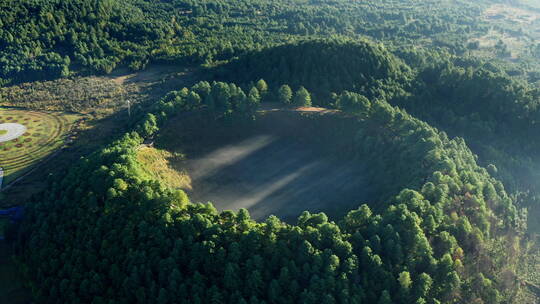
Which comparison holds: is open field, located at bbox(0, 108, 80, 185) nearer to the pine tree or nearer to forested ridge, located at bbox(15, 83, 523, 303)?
forested ridge, located at bbox(15, 83, 523, 303)

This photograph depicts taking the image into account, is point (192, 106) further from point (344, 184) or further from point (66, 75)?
point (66, 75)

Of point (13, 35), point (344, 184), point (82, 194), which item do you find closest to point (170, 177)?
point (82, 194)

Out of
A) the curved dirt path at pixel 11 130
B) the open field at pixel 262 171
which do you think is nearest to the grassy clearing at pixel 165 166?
the open field at pixel 262 171

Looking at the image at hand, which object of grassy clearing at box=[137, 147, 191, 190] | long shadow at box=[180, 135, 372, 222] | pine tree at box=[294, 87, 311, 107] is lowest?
long shadow at box=[180, 135, 372, 222]

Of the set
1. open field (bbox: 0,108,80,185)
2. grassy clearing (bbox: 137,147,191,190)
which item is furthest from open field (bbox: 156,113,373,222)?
open field (bbox: 0,108,80,185)

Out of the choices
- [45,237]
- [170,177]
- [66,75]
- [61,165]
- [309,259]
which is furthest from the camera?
[66,75]

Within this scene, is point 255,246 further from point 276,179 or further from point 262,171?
point 262,171

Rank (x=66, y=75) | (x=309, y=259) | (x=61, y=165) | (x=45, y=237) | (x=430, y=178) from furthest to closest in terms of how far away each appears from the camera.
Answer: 1. (x=66, y=75)
2. (x=61, y=165)
3. (x=430, y=178)
4. (x=45, y=237)
5. (x=309, y=259)
